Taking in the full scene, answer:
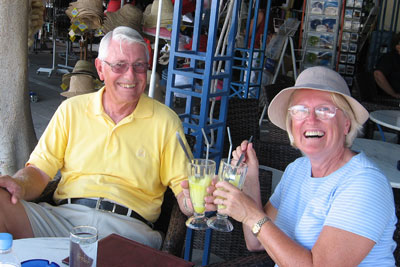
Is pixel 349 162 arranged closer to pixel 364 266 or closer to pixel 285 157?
pixel 364 266

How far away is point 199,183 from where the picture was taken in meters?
1.61

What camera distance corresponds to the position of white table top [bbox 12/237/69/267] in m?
1.38

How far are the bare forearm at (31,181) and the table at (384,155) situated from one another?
5.69 ft

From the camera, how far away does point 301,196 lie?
66.6 inches

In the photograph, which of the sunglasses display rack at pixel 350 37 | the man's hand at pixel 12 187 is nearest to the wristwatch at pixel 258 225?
the man's hand at pixel 12 187

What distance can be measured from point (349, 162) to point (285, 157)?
1.53m

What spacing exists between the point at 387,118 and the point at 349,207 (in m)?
2.68

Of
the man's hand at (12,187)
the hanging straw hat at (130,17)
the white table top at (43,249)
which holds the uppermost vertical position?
the hanging straw hat at (130,17)

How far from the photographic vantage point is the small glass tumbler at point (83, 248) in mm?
1166

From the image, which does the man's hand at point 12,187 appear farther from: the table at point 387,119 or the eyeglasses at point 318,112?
the table at point 387,119

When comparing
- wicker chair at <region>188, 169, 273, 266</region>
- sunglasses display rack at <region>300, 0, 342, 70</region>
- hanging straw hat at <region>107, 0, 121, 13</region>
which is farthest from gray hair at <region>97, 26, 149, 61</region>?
sunglasses display rack at <region>300, 0, 342, 70</region>

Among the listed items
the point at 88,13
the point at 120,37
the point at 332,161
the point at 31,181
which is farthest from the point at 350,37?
the point at 31,181

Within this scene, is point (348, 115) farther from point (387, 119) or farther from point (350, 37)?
point (350, 37)

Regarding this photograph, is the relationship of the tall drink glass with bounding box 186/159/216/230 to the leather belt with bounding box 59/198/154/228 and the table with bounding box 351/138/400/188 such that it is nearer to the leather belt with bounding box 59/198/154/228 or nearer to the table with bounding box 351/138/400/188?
the leather belt with bounding box 59/198/154/228
